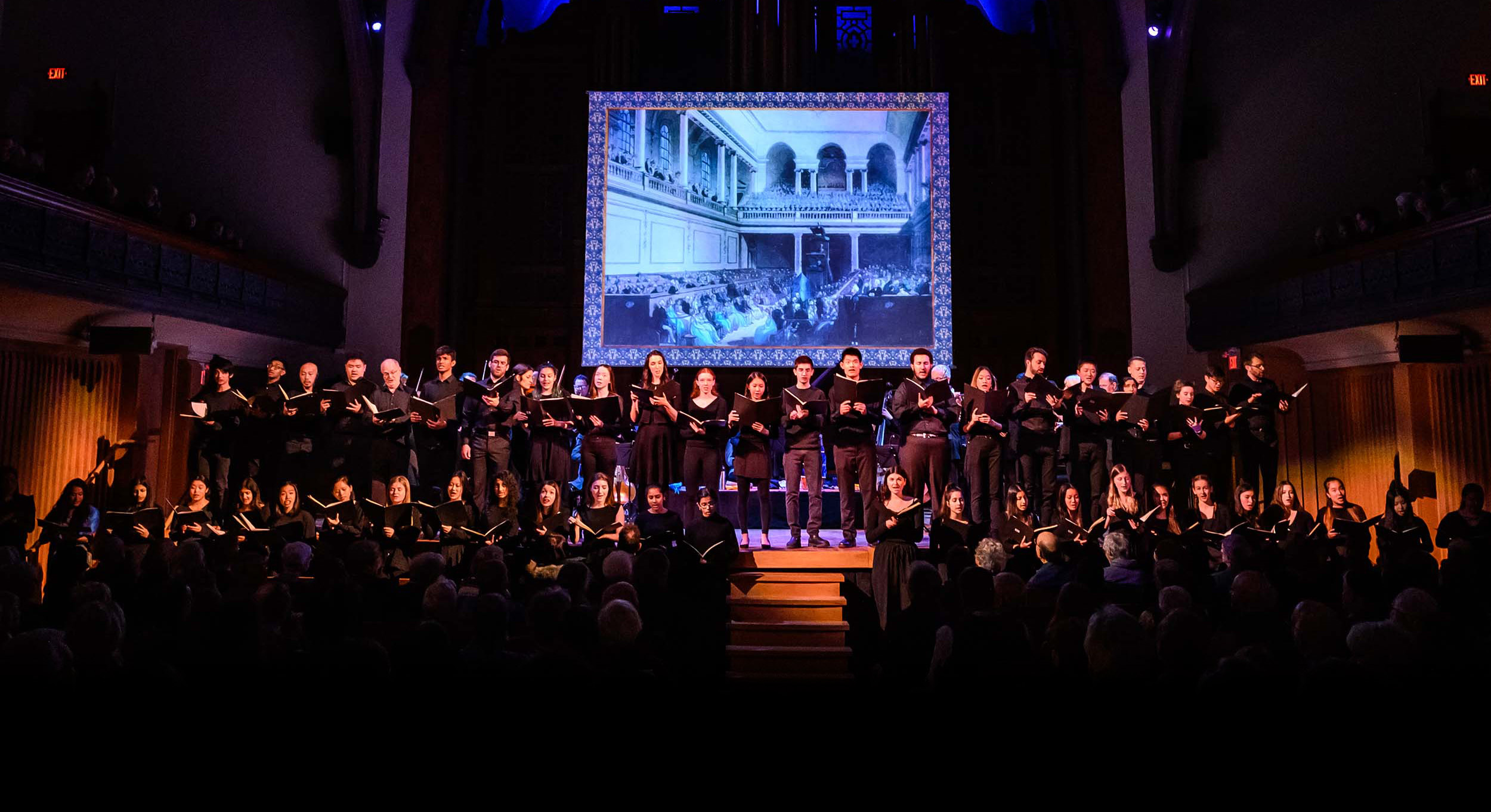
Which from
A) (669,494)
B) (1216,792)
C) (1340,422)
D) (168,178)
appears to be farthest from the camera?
(1340,422)

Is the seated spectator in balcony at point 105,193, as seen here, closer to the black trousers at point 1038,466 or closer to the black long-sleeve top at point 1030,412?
the black long-sleeve top at point 1030,412

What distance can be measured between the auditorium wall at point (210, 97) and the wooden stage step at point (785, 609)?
687 centimetres

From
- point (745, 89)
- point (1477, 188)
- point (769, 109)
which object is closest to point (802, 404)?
point (769, 109)

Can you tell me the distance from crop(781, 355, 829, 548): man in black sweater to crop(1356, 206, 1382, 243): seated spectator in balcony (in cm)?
545

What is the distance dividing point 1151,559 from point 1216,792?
3908 millimetres

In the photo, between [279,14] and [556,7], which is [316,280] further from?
[556,7]

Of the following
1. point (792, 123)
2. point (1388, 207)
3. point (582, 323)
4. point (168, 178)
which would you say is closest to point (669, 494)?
point (582, 323)

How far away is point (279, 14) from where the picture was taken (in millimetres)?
10445

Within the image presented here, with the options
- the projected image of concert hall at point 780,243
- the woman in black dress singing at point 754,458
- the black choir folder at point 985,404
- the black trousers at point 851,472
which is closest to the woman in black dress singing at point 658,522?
the woman in black dress singing at point 754,458

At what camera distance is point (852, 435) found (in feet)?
21.9

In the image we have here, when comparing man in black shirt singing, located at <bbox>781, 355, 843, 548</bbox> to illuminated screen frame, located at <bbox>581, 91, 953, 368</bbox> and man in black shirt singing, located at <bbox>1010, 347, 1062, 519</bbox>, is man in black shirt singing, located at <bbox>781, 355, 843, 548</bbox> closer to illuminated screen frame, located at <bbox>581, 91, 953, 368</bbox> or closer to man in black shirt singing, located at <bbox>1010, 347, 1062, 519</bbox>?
man in black shirt singing, located at <bbox>1010, 347, 1062, 519</bbox>

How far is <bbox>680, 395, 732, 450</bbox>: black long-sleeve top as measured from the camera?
21.9 feet

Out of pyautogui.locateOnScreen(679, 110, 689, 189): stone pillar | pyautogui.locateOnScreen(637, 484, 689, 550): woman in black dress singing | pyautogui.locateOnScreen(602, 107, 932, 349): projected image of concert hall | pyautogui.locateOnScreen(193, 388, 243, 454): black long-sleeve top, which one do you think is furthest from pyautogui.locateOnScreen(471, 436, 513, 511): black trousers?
pyautogui.locateOnScreen(679, 110, 689, 189): stone pillar

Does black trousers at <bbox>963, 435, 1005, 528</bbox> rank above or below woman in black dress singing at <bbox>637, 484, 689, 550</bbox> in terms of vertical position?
above
